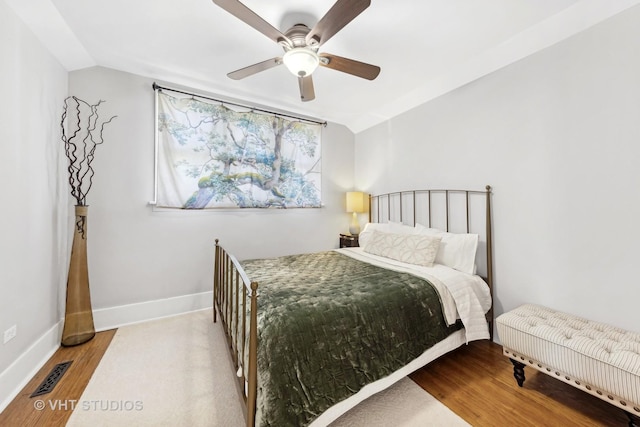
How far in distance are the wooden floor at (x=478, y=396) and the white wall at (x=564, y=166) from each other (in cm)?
59

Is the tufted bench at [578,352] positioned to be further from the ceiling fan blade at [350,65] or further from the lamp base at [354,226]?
the lamp base at [354,226]

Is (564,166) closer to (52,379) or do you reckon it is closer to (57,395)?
(57,395)

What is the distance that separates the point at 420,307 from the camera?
70.8 inches

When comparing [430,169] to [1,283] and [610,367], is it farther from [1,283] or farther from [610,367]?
[1,283]

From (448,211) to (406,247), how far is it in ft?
2.34

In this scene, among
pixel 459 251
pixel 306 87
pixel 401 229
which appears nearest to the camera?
pixel 306 87

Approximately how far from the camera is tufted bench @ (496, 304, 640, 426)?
1333 millimetres

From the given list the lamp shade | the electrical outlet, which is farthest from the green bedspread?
the lamp shade

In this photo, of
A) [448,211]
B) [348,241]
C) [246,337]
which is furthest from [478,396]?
[348,241]

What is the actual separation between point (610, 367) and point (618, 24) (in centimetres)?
227

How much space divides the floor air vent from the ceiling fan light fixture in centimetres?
288

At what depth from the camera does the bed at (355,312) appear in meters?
1.21

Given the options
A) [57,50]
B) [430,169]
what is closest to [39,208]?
[57,50]

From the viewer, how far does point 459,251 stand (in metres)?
2.43
